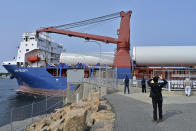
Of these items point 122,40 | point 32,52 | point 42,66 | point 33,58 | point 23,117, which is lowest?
point 23,117

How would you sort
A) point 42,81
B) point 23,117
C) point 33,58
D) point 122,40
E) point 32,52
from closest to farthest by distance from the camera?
point 23,117, point 122,40, point 42,81, point 33,58, point 32,52

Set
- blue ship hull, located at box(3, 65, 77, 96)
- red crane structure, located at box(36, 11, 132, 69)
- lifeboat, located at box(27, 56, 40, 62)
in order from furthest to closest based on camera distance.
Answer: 1. lifeboat, located at box(27, 56, 40, 62)
2. blue ship hull, located at box(3, 65, 77, 96)
3. red crane structure, located at box(36, 11, 132, 69)

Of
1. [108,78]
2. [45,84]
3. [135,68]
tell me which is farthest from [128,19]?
[45,84]

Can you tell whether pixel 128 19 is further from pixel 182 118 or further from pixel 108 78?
pixel 182 118

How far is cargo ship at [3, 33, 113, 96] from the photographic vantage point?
2531cm

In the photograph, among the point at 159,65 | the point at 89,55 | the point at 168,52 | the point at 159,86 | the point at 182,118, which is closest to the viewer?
the point at 159,86

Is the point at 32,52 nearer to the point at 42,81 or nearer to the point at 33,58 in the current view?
the point at 33,58

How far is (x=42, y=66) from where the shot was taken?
29.8m

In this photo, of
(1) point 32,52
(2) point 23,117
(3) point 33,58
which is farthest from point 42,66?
(2) point 23,117

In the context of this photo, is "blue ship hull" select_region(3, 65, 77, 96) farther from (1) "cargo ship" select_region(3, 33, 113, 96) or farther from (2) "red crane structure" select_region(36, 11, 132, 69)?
(2) "red crane structure" select_region(36, 11, 132, 69)

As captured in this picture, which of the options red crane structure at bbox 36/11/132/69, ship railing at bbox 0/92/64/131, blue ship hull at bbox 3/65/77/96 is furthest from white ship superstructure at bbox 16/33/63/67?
ship railing at bbox 0/92/64/131

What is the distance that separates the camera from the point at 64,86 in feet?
82.0

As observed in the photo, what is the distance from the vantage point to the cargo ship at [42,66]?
2531 cm

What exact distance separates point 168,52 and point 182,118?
64.4ft
